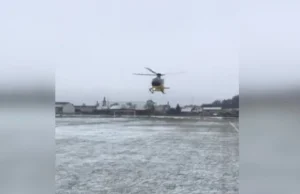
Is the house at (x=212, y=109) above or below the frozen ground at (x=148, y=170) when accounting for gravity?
above

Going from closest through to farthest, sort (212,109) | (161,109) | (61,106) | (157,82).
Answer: (61,106) < (212,109) < (157,82) < (161,109)

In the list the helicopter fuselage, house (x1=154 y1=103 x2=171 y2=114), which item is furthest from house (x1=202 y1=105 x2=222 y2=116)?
house (x1=154 y1=103 x2=171 y2=114)

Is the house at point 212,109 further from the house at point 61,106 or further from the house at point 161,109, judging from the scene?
the house at point 161,109

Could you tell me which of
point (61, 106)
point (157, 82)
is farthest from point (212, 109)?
point (61, 106)

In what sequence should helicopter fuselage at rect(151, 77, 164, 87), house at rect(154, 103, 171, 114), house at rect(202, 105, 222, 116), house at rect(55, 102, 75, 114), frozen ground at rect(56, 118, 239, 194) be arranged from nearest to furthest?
house at rect(55, 102, 75, 114) < frozen ground at rect(56, 118, 239, 194) < house at rect(202, 105, 222, 116) < helicopter fuselage at rect(151, 77, 164, 87) < house at rect(154, 103, 171, 114)

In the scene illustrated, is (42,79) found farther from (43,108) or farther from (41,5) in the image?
(41,5)

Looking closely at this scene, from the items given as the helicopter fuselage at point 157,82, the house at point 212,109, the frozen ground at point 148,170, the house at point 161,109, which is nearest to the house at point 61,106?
the frozen ground at point 148,170

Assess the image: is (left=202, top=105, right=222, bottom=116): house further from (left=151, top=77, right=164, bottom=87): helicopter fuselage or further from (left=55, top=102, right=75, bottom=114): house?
(left=55, top=102, right=75, bottom=114): house

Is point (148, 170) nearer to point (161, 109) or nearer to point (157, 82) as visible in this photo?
point (157, 82)

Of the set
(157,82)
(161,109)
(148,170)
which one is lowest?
(148,170)

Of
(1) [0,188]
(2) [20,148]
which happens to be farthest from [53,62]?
(1) [0,188]

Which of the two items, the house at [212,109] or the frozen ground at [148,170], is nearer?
the frozen ground at [148,170]
